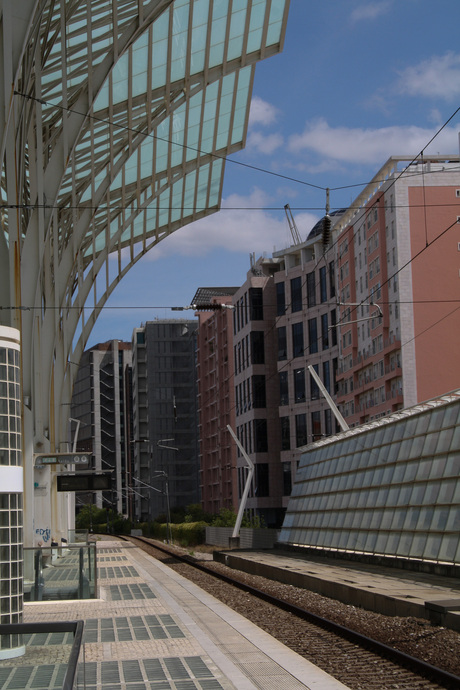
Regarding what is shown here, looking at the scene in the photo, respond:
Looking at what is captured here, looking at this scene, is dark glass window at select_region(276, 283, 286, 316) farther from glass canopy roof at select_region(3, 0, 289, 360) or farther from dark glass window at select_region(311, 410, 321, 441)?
glass canopy roof at select_region(3, 0, 289, 360)

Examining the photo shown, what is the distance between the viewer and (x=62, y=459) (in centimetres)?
2723

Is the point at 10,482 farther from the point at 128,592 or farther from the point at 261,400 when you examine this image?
the point at 261,400

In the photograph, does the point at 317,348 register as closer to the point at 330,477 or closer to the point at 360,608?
the point at 330,477

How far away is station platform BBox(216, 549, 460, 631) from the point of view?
16.2 metres

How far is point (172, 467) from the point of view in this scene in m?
150

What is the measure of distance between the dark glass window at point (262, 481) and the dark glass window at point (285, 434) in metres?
3.18

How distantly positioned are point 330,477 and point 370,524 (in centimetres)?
859

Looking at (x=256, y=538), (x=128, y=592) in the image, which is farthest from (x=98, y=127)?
(x=256, y=538)

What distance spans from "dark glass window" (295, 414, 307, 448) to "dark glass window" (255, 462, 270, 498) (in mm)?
5829

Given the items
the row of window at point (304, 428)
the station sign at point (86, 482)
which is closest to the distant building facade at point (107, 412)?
the row of window at point (304, 428)

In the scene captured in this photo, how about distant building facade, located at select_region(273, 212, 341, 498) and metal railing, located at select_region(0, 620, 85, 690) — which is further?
distant building facade, located at select_region(273, 212, 341, 498)

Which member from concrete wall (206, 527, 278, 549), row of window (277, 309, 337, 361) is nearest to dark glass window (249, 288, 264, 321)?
row of window (277, 309, 337, 361)

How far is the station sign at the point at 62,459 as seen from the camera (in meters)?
26.8

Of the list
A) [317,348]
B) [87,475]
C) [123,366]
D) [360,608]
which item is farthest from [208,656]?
[123,366]
